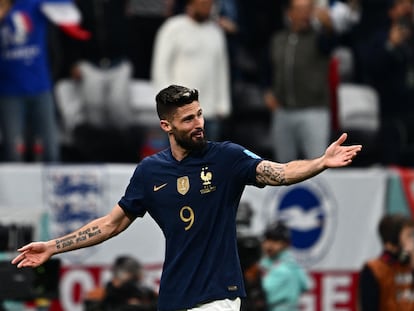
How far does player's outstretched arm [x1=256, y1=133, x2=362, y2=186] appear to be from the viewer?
7.25 metres

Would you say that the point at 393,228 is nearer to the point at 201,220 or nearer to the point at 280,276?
the point at 280,276

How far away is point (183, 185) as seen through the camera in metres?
7.93

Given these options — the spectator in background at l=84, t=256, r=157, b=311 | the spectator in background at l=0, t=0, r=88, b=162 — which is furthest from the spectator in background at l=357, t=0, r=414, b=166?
the spectator in background at l=84, t=256, r=157, b=311

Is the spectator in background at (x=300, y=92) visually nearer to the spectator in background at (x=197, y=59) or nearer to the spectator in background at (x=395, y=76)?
the spectator in background at (x=197, y=59)

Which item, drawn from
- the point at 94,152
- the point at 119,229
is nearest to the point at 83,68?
the point at 94,152

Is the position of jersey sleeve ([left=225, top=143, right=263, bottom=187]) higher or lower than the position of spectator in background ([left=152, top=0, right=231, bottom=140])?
lower

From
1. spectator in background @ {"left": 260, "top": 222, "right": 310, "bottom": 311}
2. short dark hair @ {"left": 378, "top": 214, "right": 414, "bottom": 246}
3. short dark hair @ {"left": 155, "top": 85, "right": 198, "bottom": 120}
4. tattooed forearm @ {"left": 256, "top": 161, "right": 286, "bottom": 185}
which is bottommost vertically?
spectator in background @ {"left": 260, "top": 222, "right": 310, "bottom": 311}

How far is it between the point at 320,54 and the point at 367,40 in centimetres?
114

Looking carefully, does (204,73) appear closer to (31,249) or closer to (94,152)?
(94,152)

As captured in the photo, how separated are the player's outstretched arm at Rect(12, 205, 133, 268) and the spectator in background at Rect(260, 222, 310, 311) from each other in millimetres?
3441

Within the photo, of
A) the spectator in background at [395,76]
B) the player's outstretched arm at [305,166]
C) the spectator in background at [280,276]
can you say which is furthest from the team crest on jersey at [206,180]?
the spectator in background at [395,76]

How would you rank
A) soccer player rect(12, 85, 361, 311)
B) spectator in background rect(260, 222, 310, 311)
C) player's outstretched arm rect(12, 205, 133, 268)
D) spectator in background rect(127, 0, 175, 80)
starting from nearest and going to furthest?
1. soccer player rect(12, 85, 361, 311)
2. player's outstretched arm rect(12, 205, 133, 268)
3. spectator in background rect(260, 222, 310, 311)
4. spectator in background rect(127, 0, 175, 80)

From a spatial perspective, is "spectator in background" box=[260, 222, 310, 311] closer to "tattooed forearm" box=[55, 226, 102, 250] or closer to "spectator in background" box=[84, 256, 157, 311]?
"spectator in background" box=[84, 256, 157, 311]

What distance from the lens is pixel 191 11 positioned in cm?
1361
